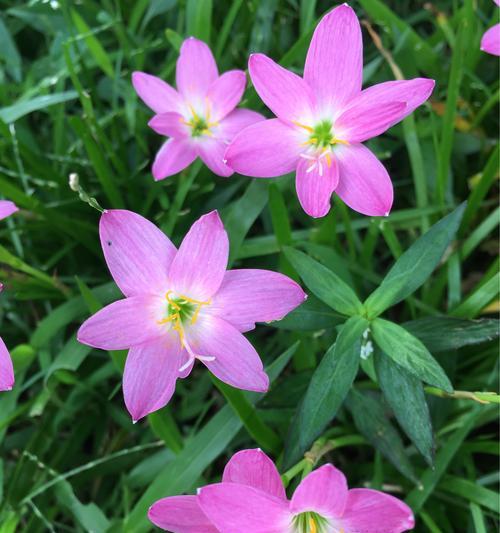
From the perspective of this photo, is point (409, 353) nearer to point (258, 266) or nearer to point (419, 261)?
point (419, 261)

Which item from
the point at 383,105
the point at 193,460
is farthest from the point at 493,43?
the point at 193,460

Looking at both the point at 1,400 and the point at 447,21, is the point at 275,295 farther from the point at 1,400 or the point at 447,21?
the point at 447,21

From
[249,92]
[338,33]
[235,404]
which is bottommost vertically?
[235,404]

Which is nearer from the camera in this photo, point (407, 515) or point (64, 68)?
point (407, 515)

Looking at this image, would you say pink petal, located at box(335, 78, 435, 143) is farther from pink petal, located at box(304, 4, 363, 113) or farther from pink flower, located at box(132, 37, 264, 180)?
pink flower, located at box(132, 37, 264, 180)

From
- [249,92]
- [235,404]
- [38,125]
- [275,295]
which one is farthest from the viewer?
[38,125]

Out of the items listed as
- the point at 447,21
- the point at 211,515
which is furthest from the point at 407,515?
the point at 447,21

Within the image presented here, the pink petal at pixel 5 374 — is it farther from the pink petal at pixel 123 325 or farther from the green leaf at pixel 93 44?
the green leaf at pixel 93 44
